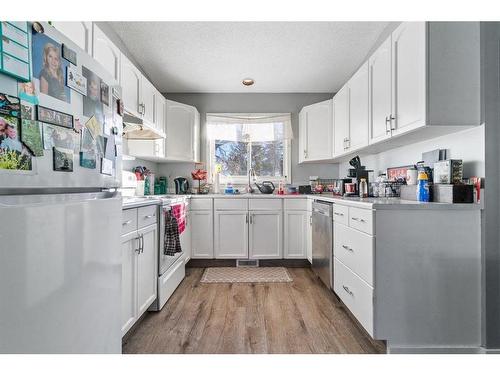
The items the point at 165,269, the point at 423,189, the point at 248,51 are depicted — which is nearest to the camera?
the point at 423,189

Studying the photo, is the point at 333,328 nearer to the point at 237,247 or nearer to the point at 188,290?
the point at 188,290

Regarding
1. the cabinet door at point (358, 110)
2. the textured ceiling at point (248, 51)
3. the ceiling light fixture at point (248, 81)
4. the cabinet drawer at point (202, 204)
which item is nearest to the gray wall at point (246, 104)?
the textured ceiling at point (248, 51)

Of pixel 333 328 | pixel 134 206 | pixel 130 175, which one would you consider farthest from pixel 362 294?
pixel 130 175

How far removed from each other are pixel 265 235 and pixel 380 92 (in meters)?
2.01

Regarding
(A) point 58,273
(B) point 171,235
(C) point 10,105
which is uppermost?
(C) point 10,105

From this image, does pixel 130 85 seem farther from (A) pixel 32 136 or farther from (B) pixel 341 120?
(B) pixel 341 120

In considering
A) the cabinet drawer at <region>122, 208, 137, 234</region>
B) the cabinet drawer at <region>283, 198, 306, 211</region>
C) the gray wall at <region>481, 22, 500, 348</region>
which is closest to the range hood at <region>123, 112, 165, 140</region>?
the cabinet drawer at <region>122, 208, 137, 234</region>

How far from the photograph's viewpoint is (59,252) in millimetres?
829

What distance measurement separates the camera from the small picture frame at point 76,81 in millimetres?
915

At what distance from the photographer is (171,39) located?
263 centimetres

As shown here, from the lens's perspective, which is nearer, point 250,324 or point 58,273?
point 58,273

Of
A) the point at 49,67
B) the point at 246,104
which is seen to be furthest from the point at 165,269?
the point at 246,104

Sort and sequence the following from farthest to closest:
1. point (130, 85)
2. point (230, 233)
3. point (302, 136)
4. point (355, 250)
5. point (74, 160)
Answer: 1. point (302, 136)
2. point (230, 233)
3. point (130, 85)
4. point (355, 250)
5. point (74, 160)

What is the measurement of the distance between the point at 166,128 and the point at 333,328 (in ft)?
9.64
